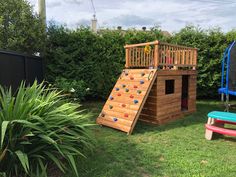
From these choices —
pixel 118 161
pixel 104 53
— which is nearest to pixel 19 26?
pixel 104 53

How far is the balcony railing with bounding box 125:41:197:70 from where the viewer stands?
6046 mm

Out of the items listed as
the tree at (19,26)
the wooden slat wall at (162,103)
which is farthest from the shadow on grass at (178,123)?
the tree at (19,26)

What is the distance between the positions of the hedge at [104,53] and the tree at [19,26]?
1.03 m

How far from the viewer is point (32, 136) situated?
9.12 feet

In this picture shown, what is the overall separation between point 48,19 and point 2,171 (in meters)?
6.42

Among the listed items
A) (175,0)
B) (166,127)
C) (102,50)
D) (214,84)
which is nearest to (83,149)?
(166,127)

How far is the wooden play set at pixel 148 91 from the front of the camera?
17.5ft

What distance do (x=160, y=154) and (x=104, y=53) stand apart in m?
5.53

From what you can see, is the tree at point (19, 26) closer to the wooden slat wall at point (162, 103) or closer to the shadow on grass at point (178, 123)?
the wooden slat wall at point (162, 103)

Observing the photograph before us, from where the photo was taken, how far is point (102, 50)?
27.9ft

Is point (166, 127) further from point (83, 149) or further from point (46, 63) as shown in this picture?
point (46, 63)

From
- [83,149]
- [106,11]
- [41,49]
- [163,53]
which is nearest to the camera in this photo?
[83,149]

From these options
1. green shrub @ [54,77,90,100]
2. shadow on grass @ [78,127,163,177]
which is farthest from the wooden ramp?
green shrub @ [54,77,90,100]

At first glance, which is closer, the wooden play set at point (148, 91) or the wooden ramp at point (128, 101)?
the wooden ramp at point (128, 101)
